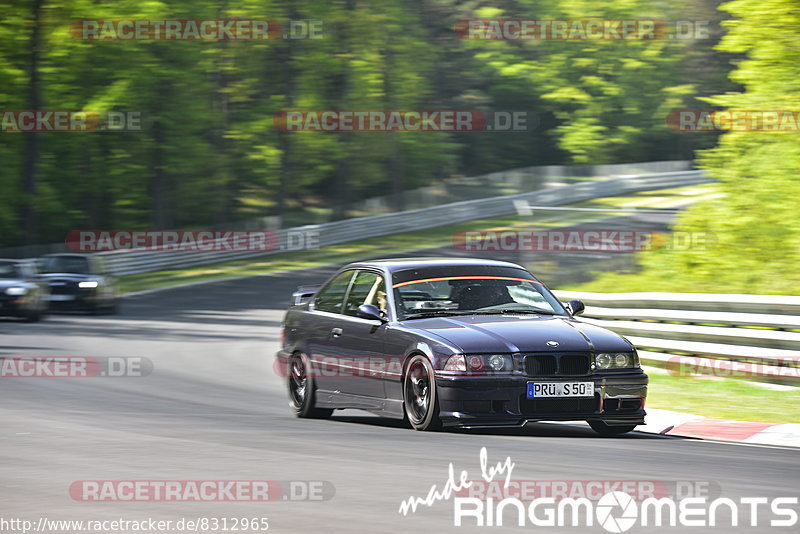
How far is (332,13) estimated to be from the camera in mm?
49688

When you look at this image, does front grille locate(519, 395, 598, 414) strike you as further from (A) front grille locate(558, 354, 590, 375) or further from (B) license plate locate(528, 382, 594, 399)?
(A) front grille locate(558, 354, 590, 375)

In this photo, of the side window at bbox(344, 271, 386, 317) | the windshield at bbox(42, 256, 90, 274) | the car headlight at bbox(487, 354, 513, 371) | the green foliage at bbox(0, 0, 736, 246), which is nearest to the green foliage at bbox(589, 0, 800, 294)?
the side window at bbox(344, 271, 386, 317)

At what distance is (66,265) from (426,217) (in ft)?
67.8

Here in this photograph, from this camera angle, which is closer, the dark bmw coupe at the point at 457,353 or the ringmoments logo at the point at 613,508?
the ringmoments logo at the point at 613,508

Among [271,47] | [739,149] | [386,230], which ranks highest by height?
[271,47]

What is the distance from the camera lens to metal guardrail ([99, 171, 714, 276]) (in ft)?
128

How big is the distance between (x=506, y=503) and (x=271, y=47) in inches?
1777

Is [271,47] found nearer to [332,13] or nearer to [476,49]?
[332,13]

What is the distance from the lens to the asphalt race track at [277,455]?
6375 mm

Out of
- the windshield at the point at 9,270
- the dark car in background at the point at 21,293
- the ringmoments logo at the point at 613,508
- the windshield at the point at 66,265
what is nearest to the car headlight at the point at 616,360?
the ringmoments logo at the point at 613,508

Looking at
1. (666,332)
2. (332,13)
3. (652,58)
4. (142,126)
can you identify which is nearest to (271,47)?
(332,13)

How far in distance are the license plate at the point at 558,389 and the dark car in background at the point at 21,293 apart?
17283mm

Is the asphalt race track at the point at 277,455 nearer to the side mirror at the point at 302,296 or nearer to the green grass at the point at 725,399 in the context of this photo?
the side mirror at the point at 302,296

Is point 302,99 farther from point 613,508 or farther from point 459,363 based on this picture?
point 613,508
